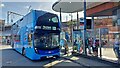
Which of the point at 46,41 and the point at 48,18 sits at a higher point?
the point at 48,18

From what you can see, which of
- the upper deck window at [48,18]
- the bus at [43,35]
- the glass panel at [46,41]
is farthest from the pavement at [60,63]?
the upper deck window at [48,18]

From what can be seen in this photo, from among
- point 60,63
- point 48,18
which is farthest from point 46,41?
point 60,63

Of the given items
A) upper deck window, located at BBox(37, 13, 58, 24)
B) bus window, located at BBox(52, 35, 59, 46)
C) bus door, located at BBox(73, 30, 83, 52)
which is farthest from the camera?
bus door, located at BBox(73, 30, 83, 52)

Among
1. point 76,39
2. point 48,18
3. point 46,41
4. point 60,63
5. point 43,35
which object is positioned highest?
point 48,18

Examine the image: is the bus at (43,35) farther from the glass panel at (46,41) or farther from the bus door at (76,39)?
the bus door at (76,39)

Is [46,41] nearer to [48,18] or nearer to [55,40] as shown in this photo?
[55,40]

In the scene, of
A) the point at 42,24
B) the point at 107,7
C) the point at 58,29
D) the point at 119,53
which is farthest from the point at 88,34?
the point at 119,53

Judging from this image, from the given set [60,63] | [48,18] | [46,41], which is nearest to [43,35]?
[46,41]

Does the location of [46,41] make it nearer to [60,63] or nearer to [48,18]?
[48,18]

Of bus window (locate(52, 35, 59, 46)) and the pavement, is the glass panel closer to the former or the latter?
bus window (locate(52, 35, 59, 46))

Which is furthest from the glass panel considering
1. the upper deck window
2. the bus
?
the upper deck window

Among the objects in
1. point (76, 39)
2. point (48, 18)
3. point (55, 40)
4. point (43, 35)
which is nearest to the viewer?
point (43, 35)

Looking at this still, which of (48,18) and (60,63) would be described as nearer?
(60,63)

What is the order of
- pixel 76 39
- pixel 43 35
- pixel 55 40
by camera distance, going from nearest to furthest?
pixel 43 35, pixel 55 40, pixel 76 39
